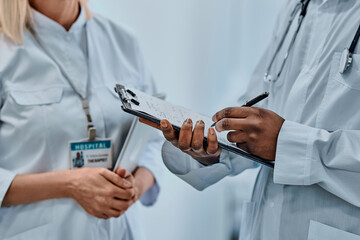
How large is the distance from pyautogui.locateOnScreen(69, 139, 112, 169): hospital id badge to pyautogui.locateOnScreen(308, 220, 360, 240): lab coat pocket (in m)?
0.62

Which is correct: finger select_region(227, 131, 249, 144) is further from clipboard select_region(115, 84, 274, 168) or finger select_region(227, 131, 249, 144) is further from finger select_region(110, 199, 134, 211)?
finger select_region(110, 199, 134, 211)

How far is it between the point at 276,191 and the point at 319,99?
0.83 feet

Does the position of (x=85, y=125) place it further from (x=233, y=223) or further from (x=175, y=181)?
(x=233, y=223)

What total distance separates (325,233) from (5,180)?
0.82 m

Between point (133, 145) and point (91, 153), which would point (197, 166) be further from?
point (91, 153)

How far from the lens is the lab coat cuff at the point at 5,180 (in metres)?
0.94

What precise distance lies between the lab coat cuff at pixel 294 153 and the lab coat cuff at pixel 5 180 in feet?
2.31

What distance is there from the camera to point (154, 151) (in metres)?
1.29

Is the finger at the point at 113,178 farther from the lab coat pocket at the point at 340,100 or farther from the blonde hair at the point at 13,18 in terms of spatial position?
the lab coat pocket at the point at 340,100

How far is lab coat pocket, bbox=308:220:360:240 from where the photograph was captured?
756 millimetres

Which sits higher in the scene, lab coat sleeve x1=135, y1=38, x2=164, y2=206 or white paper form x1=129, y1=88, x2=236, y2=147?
white paper form x1=129, y1=88, x2=236, y2=147

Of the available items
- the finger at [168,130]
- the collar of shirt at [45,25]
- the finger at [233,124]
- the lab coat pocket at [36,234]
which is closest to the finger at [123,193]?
the lab coat pocket at [36,234]

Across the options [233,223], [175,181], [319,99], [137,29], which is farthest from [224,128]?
[233,223]

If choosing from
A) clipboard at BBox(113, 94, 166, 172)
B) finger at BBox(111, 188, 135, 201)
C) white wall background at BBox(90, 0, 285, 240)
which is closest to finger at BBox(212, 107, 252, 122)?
clipboard at BBox(113, 94, 166, 172)
